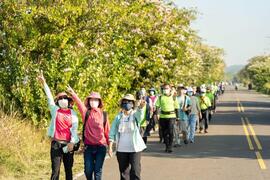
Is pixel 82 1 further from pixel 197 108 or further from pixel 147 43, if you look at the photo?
pixel 147 43

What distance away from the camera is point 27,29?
16469mm

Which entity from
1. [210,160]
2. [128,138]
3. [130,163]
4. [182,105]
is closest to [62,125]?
[128,138]

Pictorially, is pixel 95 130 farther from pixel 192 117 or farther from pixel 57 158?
pixel 192 117

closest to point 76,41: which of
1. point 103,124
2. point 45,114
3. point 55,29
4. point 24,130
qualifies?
point 55,29

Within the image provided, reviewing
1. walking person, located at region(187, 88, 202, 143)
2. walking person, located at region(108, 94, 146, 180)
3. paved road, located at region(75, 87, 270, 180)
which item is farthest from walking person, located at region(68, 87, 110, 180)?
walking person, located at region(187, 88, 202, 143)

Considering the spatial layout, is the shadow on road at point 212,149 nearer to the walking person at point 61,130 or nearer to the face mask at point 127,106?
the face mask at point 127,106

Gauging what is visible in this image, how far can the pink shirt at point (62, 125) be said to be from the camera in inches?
364

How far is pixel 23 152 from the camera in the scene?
13.4 meters

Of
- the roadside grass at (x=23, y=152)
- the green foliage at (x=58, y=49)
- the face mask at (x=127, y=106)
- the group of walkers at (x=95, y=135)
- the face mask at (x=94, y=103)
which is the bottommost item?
the roadside grass at (x=23, y=152)

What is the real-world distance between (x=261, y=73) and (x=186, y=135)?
7533 centimetres

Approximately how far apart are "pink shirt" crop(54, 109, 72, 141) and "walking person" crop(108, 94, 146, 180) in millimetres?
677

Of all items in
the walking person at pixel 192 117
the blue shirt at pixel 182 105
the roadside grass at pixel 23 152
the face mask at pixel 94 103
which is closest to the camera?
the face mask at pixel 94 103

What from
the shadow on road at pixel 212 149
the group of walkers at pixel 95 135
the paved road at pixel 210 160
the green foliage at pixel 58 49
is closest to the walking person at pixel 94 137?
the group of walkers at pixel 95 135

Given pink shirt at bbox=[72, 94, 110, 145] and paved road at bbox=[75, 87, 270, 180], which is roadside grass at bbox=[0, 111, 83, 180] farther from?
pink shirt at bbox=[72, 94, 110, 145]
